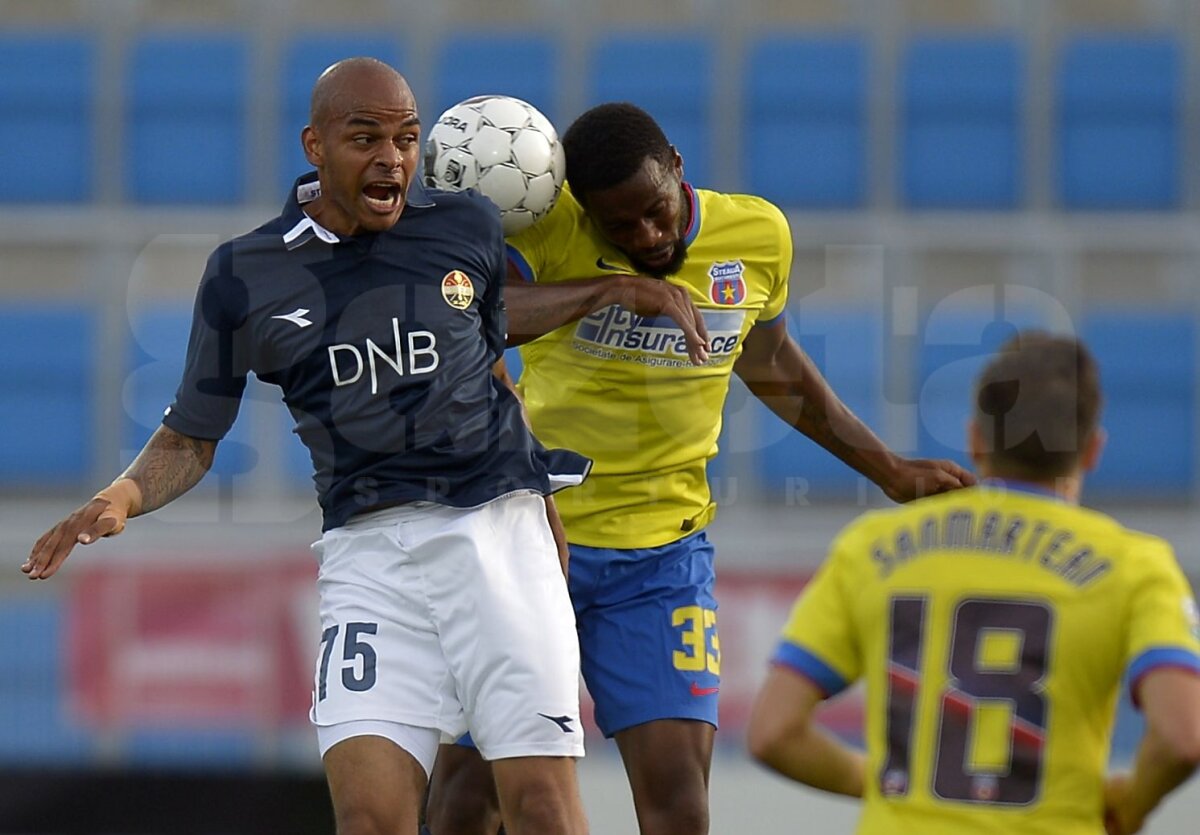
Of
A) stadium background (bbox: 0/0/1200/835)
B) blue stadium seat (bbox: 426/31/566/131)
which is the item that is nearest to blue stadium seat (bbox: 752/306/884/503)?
stadium background (bbox: 0/0/1200/835)

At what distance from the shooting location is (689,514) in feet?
17.1

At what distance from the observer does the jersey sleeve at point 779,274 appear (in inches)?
206

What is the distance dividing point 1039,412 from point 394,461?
5.50ft

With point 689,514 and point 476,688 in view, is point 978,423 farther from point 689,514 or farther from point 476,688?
point 689,514

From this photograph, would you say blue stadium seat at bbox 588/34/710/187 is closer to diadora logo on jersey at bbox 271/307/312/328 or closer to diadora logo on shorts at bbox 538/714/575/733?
diadora logo on jersey at bbox 271/307/312/328

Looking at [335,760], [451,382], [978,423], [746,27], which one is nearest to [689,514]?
[451,382]

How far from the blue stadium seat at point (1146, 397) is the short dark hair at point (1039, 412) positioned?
26.2 feet

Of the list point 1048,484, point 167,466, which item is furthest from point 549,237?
point 1048,484

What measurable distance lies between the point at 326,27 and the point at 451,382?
8.58 m

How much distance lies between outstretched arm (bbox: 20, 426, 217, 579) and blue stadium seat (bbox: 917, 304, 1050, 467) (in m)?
6.45

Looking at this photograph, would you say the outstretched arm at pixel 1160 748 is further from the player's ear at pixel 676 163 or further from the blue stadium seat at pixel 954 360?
the blue stadium seat at pixel 954 360

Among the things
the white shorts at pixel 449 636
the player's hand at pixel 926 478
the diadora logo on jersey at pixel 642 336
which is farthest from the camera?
the player's hand at pixel 926 478

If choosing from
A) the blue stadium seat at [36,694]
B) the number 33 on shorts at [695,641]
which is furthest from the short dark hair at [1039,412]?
the blue stadium seat at [36,694]

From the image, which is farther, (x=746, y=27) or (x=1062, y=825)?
(x=746, y=27)
